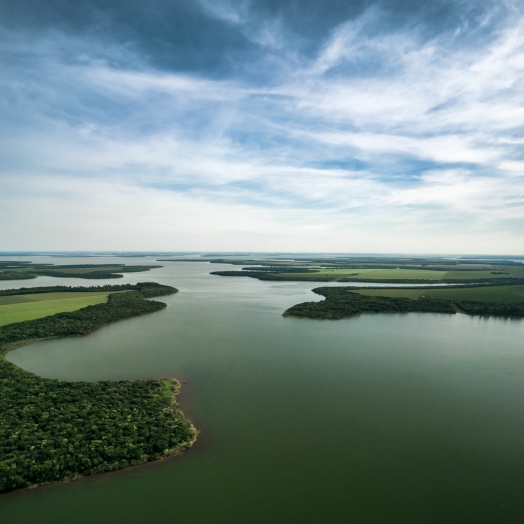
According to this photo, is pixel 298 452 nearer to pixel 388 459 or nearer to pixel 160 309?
pixel 388 459

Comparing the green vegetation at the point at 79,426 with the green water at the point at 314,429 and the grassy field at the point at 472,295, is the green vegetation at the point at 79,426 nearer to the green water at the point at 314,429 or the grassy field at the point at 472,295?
the green water at the point at 314,429

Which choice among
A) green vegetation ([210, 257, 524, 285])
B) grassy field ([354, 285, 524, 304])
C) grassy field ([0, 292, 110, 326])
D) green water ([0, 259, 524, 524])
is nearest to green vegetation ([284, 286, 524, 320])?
grassy field ([354, 285, 524, 304])

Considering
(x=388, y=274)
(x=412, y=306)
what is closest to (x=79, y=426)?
(x=412, y=306)

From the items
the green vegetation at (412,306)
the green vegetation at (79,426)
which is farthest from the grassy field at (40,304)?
the green vegetation at (412,306)

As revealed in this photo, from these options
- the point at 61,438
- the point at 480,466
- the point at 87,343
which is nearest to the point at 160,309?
the point at 87,343

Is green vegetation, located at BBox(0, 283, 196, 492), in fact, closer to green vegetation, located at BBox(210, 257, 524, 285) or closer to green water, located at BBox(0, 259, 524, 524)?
green water, located at BBox(0, 259, 524, 524)
